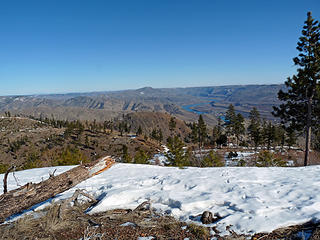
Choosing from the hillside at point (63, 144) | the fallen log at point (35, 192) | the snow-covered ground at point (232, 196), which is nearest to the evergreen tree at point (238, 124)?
the hillside at point (63, 144)

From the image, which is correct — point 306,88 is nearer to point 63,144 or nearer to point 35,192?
point 35,192

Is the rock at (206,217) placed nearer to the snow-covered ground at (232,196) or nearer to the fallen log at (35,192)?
the snow-covered ground at (232,196)

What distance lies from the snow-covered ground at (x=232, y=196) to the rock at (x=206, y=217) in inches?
9.4

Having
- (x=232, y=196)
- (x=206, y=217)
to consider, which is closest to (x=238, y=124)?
(x=232, y=196)

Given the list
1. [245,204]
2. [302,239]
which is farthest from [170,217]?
[302,239]

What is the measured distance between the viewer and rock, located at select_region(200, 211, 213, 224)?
4664 mm

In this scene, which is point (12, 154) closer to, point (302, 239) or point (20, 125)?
point (20, 125)

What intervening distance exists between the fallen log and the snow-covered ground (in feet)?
3.27

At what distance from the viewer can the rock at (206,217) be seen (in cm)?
466

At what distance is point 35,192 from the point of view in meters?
5.90

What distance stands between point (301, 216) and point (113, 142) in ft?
294

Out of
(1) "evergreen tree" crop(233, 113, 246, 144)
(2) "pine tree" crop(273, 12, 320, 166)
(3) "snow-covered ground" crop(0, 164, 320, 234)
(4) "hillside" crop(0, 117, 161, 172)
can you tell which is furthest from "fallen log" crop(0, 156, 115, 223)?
(4) "hillside" crop(0, 117, 161, 172)

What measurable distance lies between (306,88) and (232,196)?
1498 centimetres

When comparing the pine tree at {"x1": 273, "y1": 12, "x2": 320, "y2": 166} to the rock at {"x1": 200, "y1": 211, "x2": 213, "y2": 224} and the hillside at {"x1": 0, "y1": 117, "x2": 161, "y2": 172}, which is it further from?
the hillside at {"x1": 0, "y1": 117, "x2": 161, "y2": 172}
